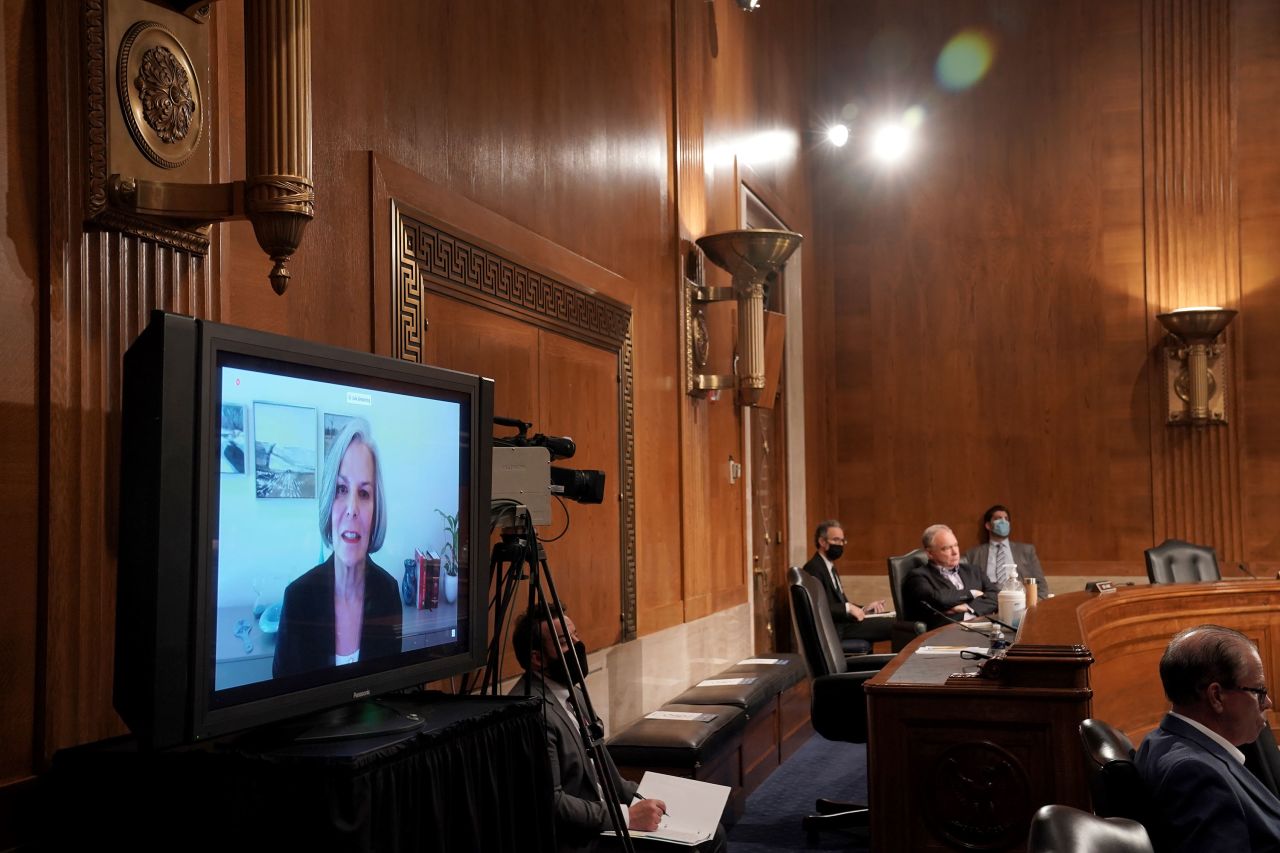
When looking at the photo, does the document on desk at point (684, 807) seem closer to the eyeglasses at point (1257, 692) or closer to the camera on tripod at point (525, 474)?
the camera on tripod at point (525, 474)

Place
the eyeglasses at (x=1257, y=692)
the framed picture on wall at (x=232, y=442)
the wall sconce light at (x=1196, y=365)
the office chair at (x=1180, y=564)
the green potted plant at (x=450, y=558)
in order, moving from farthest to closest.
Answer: the wall sconce light at (x=1196, y=365), the office chair at (x=1180, y=564), the eyeglasses at (x=1257, y=692), the green potted plant at (x=450, y=558), the framed picture on wall at (x=232, y=442)

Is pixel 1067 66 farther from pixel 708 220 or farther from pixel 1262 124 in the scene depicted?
pixel 708 220

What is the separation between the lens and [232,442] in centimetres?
197

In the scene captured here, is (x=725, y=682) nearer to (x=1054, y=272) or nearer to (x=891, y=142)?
(x=1054, y=272)

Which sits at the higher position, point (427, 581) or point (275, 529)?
point (275, 529)

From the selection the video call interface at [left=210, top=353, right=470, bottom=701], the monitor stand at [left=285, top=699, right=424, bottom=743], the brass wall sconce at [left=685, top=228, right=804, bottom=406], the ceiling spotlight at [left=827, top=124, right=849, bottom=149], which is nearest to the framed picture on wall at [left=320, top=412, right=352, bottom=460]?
the video call interface at [left=210, top=353, right=470, bottom=701]

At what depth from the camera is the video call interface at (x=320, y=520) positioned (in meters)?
1.97

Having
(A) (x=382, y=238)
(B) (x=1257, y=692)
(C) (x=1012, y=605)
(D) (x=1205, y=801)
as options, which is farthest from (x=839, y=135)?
(D) (x=1205, y=801)

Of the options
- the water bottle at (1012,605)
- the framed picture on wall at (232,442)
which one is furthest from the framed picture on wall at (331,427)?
the water bottle at (1012,605)

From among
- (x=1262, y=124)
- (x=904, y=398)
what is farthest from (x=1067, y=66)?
(x=904, y=398)

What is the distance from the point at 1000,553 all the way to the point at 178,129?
24.7 ft

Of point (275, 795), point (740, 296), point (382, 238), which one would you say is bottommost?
point (275, 795)

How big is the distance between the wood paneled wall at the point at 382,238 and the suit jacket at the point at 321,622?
463 millimetres

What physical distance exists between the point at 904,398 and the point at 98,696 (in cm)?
830
